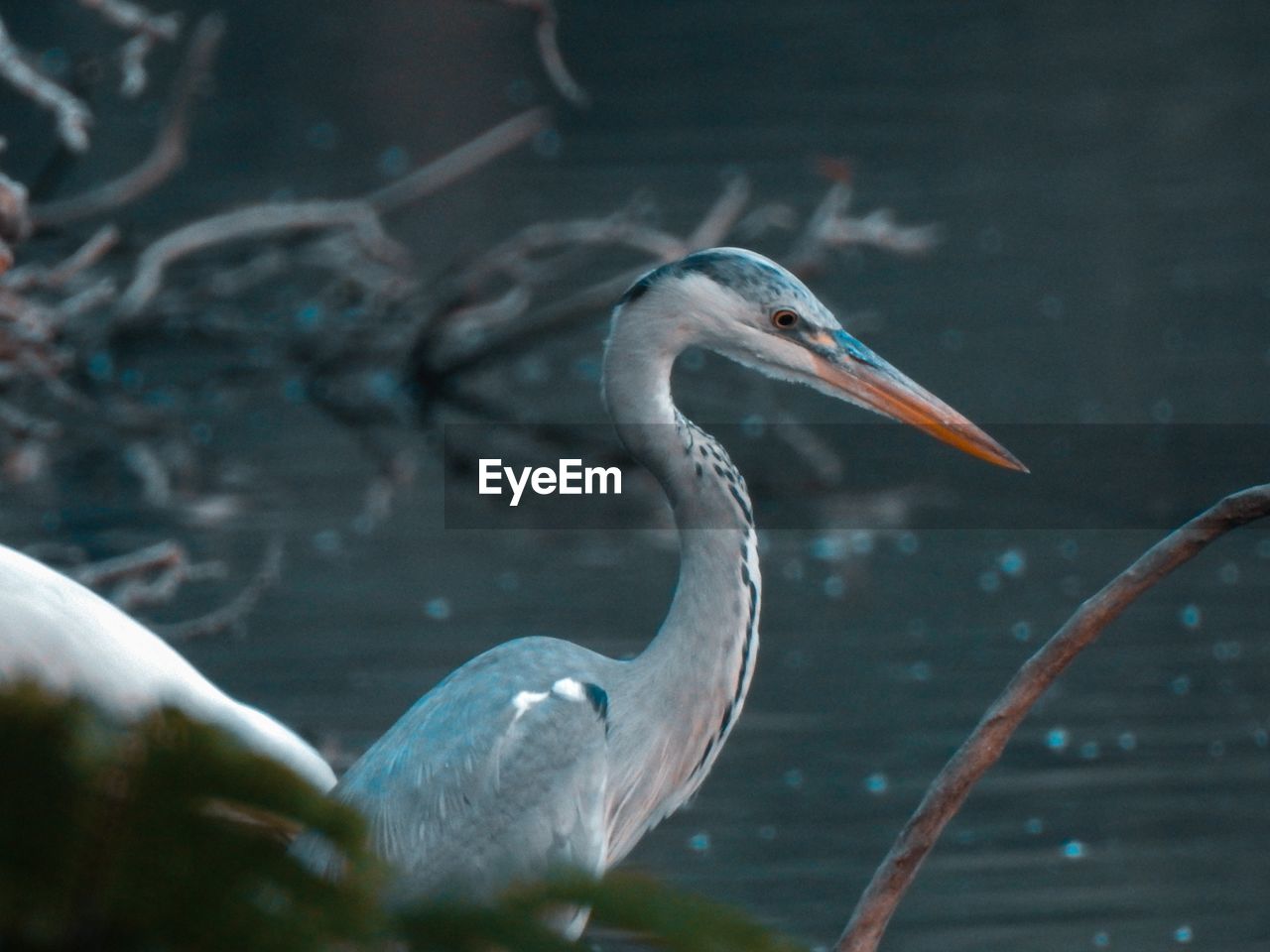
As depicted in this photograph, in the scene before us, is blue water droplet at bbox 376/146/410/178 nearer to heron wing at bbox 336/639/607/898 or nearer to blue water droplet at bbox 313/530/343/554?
blue water droplet at bbox 313/530/343/554

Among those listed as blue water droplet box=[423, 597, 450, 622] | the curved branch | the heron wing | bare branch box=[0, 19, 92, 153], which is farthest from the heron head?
blue water droplet box=[423, 597, 450, 622]

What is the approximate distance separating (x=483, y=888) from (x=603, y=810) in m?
0.29

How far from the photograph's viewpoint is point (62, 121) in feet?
13.6

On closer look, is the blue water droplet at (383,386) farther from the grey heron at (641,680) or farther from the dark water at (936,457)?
the grey heron at (641,680)

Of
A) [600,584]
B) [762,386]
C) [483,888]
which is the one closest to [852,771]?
[600,584]

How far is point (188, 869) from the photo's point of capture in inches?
30.0

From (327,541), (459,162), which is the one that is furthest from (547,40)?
(459,162)

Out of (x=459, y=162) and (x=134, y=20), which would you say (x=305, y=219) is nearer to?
(x=459, y=162)

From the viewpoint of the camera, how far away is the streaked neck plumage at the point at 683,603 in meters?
2.41

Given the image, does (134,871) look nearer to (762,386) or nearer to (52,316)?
(52,316)

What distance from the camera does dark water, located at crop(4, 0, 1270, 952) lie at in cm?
352

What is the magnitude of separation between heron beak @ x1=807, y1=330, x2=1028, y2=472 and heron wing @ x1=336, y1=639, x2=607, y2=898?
1.59 feet

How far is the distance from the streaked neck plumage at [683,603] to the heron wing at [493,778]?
0.07 m

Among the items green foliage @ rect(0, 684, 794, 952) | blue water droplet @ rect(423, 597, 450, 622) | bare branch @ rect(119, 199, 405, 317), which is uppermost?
green foliage @ rect(0, 684, 794, 952)
